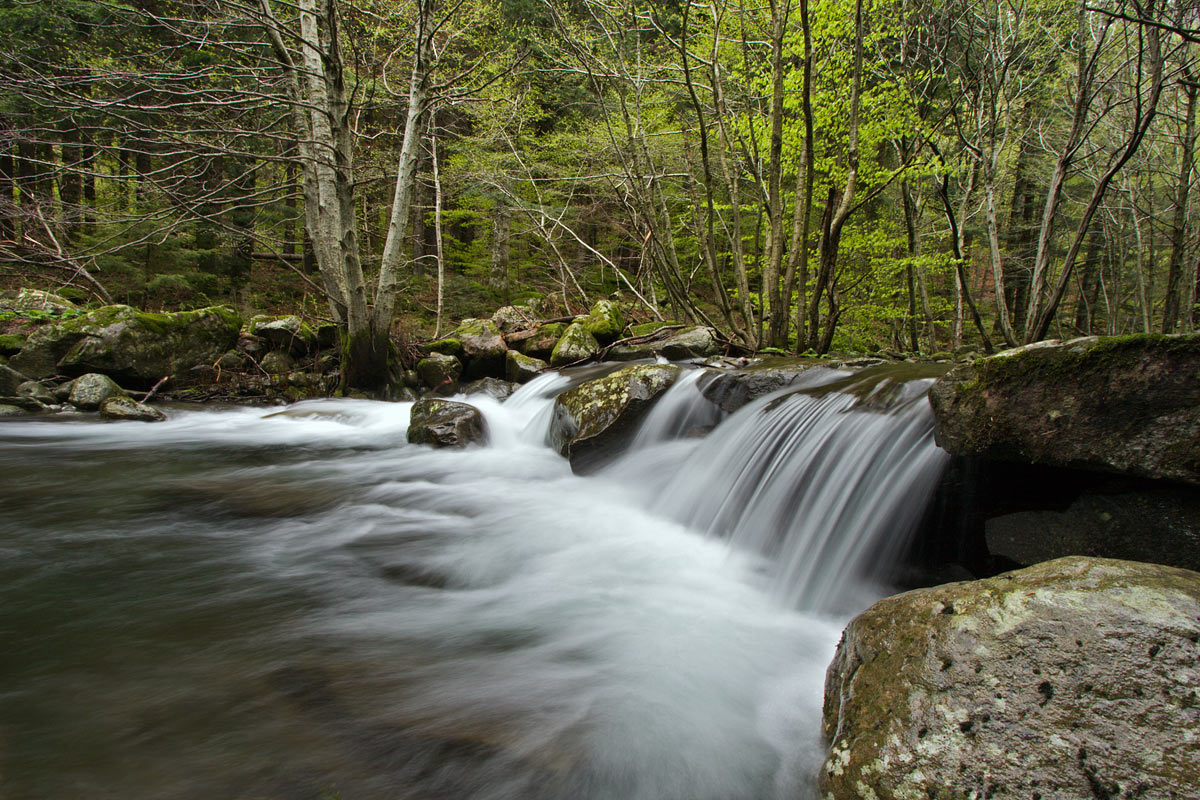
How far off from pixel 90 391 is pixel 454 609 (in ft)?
25.5

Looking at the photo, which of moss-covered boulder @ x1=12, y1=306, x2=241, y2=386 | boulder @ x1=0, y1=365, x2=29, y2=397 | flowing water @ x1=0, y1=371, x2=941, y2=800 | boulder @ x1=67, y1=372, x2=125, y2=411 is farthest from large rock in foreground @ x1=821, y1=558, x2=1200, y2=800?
boulder @ x1=0, y1=365, x2=29, y2=397

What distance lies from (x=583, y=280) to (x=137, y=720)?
17.7m

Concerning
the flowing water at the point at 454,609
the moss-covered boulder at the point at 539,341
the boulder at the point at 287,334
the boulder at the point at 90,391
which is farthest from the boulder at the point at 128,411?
the moss-covered boulder at the point at 539,341

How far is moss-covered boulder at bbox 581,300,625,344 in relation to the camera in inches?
398

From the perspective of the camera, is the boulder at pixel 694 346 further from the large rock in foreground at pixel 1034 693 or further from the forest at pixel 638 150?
the large rock in foreground at pixel 1034 693

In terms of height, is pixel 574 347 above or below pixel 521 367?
above

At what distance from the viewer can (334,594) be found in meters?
3.03

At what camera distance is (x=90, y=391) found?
24.6ft

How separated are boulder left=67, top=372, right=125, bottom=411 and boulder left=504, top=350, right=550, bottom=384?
569 centimetres

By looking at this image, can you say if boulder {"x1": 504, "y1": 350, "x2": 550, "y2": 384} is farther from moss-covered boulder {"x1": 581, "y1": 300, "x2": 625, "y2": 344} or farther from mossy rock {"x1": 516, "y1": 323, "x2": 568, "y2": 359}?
moss-covered boulder {"x1": 581, "y1": 300, "x2": 625, "y2": 344}

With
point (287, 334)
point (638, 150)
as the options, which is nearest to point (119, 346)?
point (287, 334)

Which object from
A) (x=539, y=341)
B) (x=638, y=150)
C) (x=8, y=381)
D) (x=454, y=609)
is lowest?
(x=454, y=609)

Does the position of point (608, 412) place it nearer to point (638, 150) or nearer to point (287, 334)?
point (287, 334)

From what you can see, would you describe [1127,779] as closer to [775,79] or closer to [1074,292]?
[775,79]
